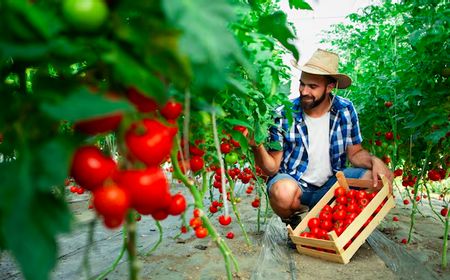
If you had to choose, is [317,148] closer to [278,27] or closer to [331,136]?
[331,136]

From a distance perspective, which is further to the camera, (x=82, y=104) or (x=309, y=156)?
(x=309, y=156)

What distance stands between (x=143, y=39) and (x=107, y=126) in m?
0.14

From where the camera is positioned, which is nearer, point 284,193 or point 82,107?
point 82,107

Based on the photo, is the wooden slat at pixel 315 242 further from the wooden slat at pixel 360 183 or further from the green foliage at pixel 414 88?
the green foliage at pixel 414 88

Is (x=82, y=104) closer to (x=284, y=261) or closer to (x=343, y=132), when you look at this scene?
(x=284, y=261)

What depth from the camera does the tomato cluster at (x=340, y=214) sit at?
8.65 ft

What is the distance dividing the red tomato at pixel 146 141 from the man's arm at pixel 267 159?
2.00 metres

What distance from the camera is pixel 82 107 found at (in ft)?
1.68

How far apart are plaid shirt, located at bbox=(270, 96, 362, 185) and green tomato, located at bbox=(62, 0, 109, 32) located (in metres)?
2.57

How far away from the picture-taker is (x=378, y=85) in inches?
133

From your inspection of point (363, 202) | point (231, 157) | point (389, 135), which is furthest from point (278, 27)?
point (389, 135)

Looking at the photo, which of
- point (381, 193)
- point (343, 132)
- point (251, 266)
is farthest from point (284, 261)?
point (343, 132)

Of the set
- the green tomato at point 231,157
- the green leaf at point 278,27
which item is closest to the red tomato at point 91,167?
the green leaf at point 278,27

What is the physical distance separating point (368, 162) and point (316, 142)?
Answer: 431 millimetres
